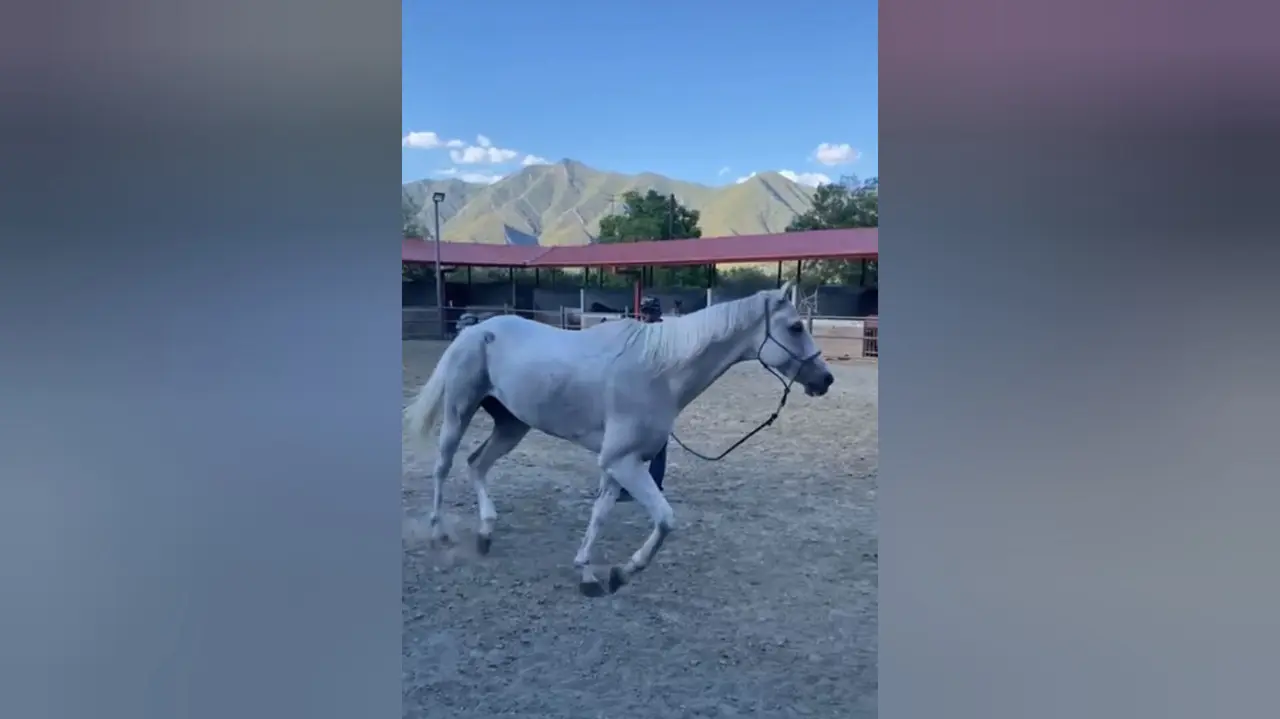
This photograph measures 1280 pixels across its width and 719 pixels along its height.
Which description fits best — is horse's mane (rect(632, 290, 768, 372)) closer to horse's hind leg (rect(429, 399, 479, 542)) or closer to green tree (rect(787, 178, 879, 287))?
green tree (rect(787, 178, 879, 287))

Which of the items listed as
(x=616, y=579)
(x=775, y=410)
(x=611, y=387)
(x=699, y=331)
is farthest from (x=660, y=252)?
(x=616, y=579)

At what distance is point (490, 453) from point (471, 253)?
566 millimetres

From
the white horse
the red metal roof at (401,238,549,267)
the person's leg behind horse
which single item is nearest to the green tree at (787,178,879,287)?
the white horse

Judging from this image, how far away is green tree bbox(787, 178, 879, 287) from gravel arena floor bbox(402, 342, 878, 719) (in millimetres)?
240

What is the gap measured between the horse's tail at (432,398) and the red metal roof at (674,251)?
9.9 inches

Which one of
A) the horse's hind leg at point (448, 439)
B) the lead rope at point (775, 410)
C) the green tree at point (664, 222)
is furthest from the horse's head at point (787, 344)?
the horse's hind leg at point (448, 439)

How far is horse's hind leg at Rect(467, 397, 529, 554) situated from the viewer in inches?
81.8

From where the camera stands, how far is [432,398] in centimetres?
212

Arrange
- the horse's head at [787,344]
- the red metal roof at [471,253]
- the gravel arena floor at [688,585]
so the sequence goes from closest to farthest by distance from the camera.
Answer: the gravel arena floor at [688,585], the horse's head at [787,344], the red metal roof at [471,253]

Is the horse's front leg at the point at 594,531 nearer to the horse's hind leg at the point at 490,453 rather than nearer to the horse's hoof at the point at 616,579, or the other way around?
the horse's hoof at the point at 616,579

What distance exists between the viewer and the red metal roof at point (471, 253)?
7.06 feet

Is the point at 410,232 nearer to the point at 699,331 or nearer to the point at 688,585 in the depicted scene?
the point at 699,331
